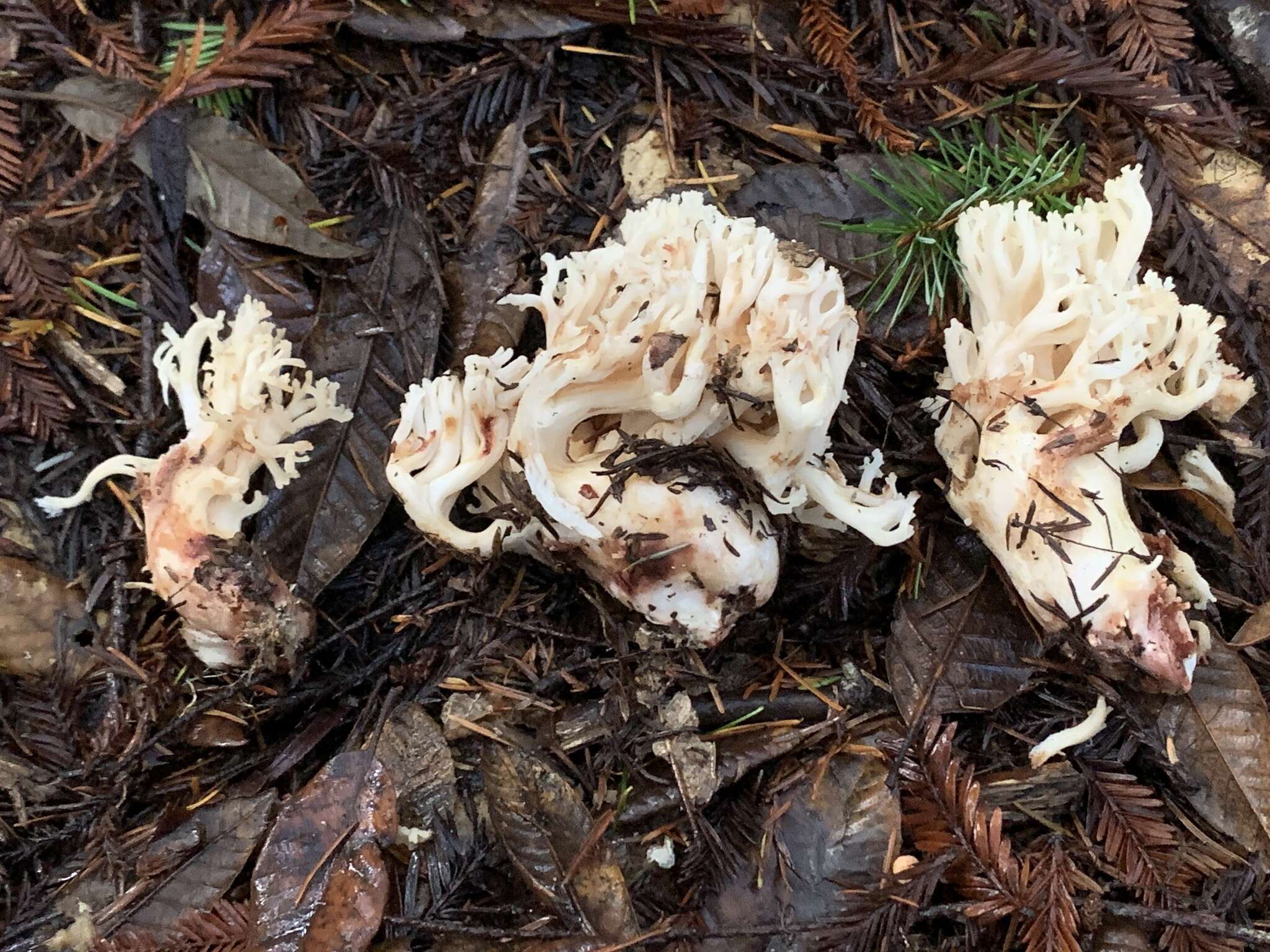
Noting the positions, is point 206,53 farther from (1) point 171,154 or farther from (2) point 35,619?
(2) point 35,619

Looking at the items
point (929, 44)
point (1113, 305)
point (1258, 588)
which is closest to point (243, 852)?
point (1113, 305)

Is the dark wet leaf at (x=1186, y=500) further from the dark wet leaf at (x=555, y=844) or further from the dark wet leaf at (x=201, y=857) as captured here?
the dark wet leaf at (x=201, y=857)

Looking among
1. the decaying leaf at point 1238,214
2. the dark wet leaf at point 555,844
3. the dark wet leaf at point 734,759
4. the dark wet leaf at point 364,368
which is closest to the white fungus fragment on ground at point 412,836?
the dark wet leaf at point 555,844

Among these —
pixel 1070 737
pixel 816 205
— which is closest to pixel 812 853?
pixel 1070 737

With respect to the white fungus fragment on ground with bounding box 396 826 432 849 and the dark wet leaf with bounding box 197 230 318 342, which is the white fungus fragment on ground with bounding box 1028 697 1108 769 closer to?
the white fungus fragment on ground with bounding box 396 826 432 849

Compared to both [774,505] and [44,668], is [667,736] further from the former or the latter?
[44,668]

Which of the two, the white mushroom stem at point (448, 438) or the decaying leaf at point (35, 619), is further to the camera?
the decaying leaf at point (35, 619)
